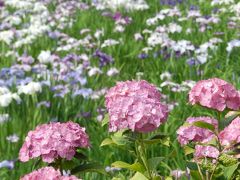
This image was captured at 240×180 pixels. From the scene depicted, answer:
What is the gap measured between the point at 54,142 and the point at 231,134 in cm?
50

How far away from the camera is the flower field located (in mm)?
1713

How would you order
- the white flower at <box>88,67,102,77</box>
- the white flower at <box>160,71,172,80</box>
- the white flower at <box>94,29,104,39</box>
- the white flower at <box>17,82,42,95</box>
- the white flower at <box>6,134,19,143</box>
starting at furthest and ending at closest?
the white flower at <box>94,29,104,39</box> < the white flower at <box>88,67,102,77</box> < the white flower at <box>160,71,172,80</box> < the white flower at <box>17,82,42,95</box> < the white flower at <box>6,134,19,143</box>

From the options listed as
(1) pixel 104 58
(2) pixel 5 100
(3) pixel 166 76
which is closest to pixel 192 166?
(2) pixel 5 100

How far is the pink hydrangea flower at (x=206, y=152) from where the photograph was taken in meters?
1.74

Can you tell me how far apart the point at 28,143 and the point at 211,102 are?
549mm

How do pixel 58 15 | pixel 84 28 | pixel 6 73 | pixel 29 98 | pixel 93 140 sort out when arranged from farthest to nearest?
1. pixel 58 15
2. pixel 84 28
3. pixel 6 73
4. pixel 29 98
5. pixel 93 140

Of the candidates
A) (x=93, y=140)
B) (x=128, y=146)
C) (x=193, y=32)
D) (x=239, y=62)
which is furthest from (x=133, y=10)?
(x=128, y=146)

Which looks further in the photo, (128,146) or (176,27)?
(176,27)

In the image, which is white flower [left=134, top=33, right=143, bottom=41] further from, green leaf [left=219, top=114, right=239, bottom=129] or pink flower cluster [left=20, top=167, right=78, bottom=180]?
pink flower cluster [left=20, top=167, right=78, bottom=180]

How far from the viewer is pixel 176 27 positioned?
5469 millimetres

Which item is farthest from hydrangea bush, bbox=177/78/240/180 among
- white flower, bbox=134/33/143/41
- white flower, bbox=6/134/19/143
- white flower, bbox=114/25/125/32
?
white flower, bbox=114/25/125/32

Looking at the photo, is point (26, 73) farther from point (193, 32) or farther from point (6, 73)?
point (193, 32)

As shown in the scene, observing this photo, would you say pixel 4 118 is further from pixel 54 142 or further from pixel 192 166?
pixel 192 166

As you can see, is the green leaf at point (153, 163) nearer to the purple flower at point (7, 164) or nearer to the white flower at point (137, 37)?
the purple flower at point (7, 164)
